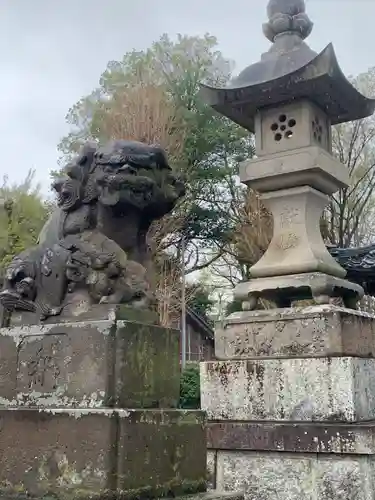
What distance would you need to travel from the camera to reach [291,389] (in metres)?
6.12

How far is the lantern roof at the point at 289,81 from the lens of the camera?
6.71 metres

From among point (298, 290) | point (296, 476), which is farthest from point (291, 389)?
point (298, 290)

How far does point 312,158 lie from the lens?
6750 mm

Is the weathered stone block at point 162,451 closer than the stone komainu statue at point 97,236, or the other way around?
the weathered stone block at point 162,451


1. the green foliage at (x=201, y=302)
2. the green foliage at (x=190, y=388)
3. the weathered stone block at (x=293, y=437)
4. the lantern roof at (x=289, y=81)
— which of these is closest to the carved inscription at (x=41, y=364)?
the weathered stone block at (x=293, y=437)

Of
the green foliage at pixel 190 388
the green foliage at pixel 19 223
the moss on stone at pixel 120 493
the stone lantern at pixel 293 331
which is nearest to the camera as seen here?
the moss on stone at pixel 120 493

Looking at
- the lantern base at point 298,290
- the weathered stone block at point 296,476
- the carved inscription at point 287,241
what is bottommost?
the weathered stone block at point 296,476

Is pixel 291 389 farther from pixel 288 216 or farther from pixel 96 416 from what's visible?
pixel 96 416

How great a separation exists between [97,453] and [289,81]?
→ 192 inches

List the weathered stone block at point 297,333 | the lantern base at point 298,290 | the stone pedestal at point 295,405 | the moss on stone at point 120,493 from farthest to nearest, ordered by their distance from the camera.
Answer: the lantern base at point 298,290 → the weathered stone block at point 297,333 → the stone pedestal at point 295,405 → the moss on stone at point 120,493

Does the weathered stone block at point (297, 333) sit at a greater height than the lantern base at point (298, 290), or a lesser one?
lesser

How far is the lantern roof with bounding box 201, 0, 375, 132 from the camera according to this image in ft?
22.0

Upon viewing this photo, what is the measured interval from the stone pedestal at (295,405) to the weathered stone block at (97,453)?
8.73 ft

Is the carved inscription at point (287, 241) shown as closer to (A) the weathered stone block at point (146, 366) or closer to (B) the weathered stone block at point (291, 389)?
(B) the weathered stone block at point (291, 389)
